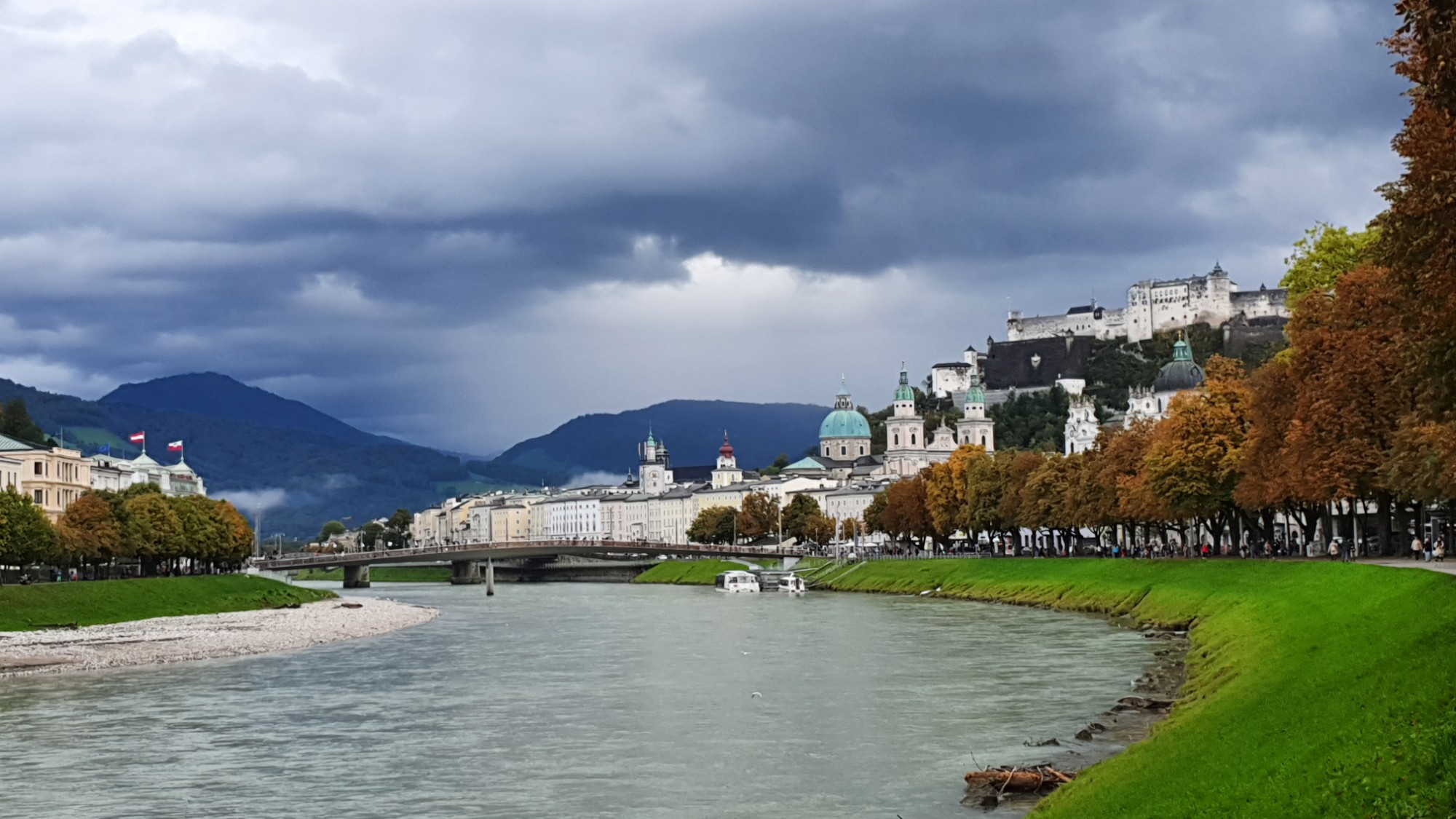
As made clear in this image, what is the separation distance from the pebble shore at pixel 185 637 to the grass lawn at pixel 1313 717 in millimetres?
34747

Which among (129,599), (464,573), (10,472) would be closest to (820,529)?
(464,573)

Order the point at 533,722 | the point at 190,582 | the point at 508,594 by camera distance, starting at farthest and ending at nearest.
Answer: the point at 508,594 → the point at 190,582 → the point at 533,722

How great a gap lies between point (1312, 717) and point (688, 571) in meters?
126

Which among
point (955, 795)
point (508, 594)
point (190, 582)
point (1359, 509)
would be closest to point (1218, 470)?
point (1359, 509)

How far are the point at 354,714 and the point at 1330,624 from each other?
2186 centimetres

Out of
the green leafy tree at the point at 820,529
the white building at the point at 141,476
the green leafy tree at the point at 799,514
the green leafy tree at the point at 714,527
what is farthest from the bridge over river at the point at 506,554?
the green leafy tree at the point at 714,527

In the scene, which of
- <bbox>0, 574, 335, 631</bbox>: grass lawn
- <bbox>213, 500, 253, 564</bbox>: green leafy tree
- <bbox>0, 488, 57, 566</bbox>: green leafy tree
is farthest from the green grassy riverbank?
<bbox>213, 500, 253, 564</bbox>: green leafy tree

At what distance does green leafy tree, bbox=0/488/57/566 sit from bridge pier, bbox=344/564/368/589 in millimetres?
70401

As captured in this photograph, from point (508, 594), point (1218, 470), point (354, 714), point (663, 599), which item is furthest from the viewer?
point (508, 594)

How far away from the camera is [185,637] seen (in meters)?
65.6

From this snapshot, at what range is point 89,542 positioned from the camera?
8862cm

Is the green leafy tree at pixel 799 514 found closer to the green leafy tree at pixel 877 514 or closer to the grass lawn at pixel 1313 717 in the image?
the green leafy tree at pixel 877 514

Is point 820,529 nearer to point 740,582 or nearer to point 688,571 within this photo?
point 688,571

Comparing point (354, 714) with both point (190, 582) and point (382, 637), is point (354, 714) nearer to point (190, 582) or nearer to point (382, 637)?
point (382, 637)
